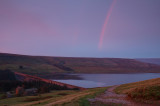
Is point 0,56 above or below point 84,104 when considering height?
above

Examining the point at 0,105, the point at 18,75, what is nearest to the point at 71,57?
the point at 18,75

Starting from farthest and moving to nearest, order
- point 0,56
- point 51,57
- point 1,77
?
point 51,57 → point 0,56 → point 1,77

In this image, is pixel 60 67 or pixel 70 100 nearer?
pixel 70 100

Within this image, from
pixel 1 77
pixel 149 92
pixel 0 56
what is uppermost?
→ pixel 0 56

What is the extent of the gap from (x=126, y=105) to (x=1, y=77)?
48.7 metres

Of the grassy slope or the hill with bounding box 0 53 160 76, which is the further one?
the hill with bounding box 0 53 160 76

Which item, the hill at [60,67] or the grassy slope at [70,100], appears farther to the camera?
the hill at [60,67]

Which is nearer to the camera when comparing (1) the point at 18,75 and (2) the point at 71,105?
(2) the point at 71,105

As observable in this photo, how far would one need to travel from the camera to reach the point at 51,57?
356 ft

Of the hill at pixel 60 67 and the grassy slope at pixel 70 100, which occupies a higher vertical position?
the hill at pixel 60 67

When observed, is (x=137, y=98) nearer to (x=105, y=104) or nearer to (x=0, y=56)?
(x=105, y=104)

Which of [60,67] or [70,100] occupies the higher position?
[60,67]

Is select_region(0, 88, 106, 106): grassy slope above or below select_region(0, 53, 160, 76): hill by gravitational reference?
below

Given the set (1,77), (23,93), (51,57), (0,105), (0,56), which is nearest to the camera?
(0,105)
